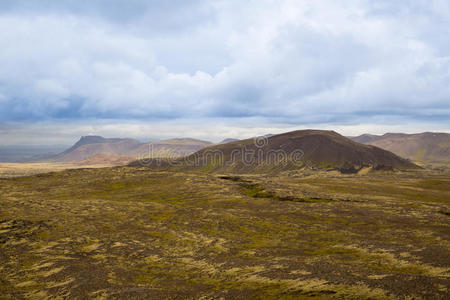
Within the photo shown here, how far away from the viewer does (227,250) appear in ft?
117

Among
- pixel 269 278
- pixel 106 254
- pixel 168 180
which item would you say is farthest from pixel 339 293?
pixel 168 180

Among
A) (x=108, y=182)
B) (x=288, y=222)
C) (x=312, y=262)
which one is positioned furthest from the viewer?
(x=108, y=182)

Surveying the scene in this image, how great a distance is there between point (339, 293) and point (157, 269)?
656 inches

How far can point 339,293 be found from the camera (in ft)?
61.7

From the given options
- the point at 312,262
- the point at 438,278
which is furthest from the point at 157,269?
the point at 438,278

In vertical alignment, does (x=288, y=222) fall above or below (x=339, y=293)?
below

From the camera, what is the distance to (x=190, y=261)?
30.7 metres

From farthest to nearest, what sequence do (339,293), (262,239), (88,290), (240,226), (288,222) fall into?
(288,222)
(240,226)
(262,239)
(88,290)
(339,293)

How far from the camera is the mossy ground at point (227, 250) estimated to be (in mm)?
21188

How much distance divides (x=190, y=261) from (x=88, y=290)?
10757mm

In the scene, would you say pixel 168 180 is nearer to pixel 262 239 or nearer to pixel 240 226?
pixel 240 226

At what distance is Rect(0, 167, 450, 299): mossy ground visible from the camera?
21188mm

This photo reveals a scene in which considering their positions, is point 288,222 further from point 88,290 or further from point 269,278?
point 88,290

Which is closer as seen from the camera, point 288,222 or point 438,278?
point 438,278
